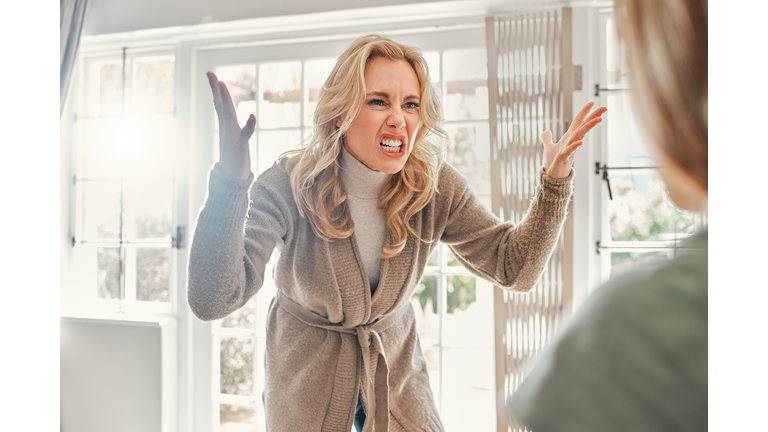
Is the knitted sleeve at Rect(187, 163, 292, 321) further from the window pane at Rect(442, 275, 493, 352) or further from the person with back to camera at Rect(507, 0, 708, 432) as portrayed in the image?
the window pane at Rect(442, 275, 493, 352)

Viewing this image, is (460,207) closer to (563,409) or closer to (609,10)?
(563,409)

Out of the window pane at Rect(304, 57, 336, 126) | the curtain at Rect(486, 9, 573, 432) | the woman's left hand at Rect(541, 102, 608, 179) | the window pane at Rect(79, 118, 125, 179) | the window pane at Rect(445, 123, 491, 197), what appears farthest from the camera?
the window pane at Rect(79, 118, 125, 179)

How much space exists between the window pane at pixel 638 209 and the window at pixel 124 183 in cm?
198

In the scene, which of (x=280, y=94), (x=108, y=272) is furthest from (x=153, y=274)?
(x=280, y=94)

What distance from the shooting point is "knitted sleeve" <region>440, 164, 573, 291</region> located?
3.32 feet

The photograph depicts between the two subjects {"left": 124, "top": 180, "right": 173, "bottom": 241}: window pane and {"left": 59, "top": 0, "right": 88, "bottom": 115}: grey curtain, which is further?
{"left": 124, "top": 180, "right": 173, "bottom": 241}: window pane

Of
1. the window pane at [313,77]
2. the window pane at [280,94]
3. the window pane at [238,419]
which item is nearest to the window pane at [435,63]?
the window pane at [313,77]

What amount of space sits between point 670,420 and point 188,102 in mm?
2215

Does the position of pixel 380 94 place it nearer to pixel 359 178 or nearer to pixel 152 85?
pixel 359 178

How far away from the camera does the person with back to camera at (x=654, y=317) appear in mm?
313

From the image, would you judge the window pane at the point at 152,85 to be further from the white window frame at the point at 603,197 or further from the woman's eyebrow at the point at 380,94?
the white window frame at the point at 603,197

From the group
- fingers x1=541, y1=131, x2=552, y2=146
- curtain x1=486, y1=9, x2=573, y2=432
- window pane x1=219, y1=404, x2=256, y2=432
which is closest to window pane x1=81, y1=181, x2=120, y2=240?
window pane x1=219, y1=404, x2=256, y2=432

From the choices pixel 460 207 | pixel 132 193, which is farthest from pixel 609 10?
pixel 132 193

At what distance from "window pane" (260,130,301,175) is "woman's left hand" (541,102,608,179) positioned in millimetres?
1296
